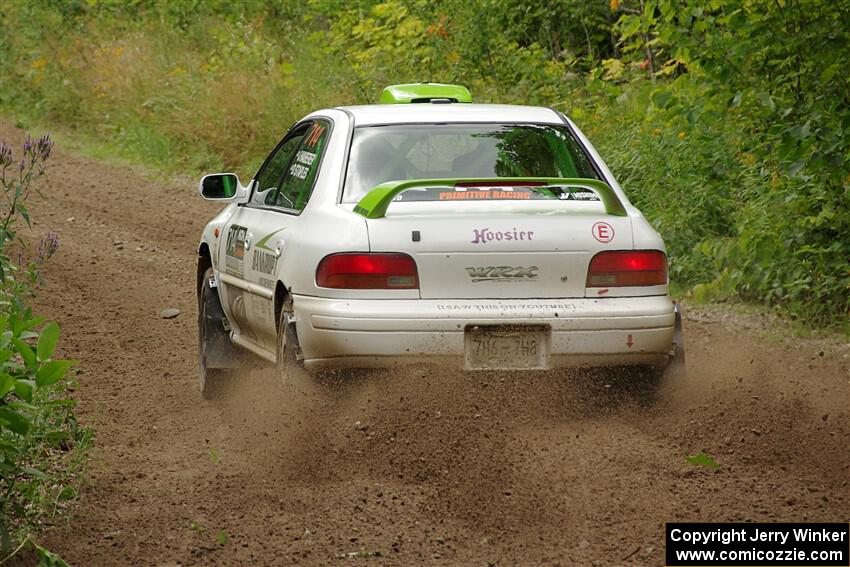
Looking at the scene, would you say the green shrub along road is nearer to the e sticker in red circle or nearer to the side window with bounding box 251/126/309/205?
the e sticker in red circle

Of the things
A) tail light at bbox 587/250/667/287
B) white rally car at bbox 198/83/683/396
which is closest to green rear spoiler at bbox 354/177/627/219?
white rally car at bbox 198/83/683/396

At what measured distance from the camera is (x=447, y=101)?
7648mm

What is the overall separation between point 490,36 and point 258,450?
10810mm

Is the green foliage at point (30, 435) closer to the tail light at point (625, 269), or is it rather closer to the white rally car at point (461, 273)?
the white rally car at point (461, 273)

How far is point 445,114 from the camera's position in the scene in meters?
6.75

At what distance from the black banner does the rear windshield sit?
235 centimetres

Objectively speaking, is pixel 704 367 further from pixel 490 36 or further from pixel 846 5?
pixel 490 36

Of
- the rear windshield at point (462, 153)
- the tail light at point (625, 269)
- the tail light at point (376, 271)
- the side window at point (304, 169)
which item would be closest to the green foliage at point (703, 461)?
the tail light at point (625, 269)

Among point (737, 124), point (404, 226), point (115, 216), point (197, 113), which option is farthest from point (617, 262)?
point (197, 113)

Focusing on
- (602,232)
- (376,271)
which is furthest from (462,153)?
(376,271)

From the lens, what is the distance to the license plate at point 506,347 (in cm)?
577

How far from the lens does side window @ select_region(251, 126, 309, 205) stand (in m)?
7.34

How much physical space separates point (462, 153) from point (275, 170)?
51.0 inches

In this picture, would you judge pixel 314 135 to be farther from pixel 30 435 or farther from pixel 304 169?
pixel 30 435
